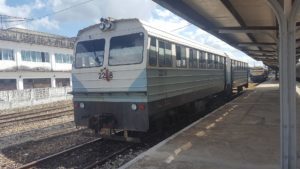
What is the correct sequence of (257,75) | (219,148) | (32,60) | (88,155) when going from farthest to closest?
(257,75)
(32,60)
(88,155)
(219,148)

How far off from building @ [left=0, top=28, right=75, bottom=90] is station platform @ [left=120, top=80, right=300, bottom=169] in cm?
2924

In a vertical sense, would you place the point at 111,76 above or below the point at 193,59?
below

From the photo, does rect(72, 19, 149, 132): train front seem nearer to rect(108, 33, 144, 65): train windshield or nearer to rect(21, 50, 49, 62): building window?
rect(108, 33, 144, 65): train windshield

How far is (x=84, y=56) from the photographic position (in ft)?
30.8

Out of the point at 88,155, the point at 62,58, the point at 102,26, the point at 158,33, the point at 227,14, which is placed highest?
the point at 62,58

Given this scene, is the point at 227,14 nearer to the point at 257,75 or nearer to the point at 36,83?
the point at 36,83

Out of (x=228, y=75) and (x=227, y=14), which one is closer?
(x=227, y=14)

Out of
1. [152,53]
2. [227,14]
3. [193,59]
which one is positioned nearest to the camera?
[152,53]

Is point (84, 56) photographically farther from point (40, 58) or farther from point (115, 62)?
point (40, 58)

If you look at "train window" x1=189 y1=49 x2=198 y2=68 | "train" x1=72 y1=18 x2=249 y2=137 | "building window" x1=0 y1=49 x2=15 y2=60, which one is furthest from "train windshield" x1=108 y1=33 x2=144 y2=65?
"building window" x1=0 y1=49 x2=15 y2=60

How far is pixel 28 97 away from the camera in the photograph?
26.2 metres

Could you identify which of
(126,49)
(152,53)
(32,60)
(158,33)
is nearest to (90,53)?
(126,49)

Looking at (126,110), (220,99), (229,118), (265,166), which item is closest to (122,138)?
(126,110)

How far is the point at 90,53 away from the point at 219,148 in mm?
4317
